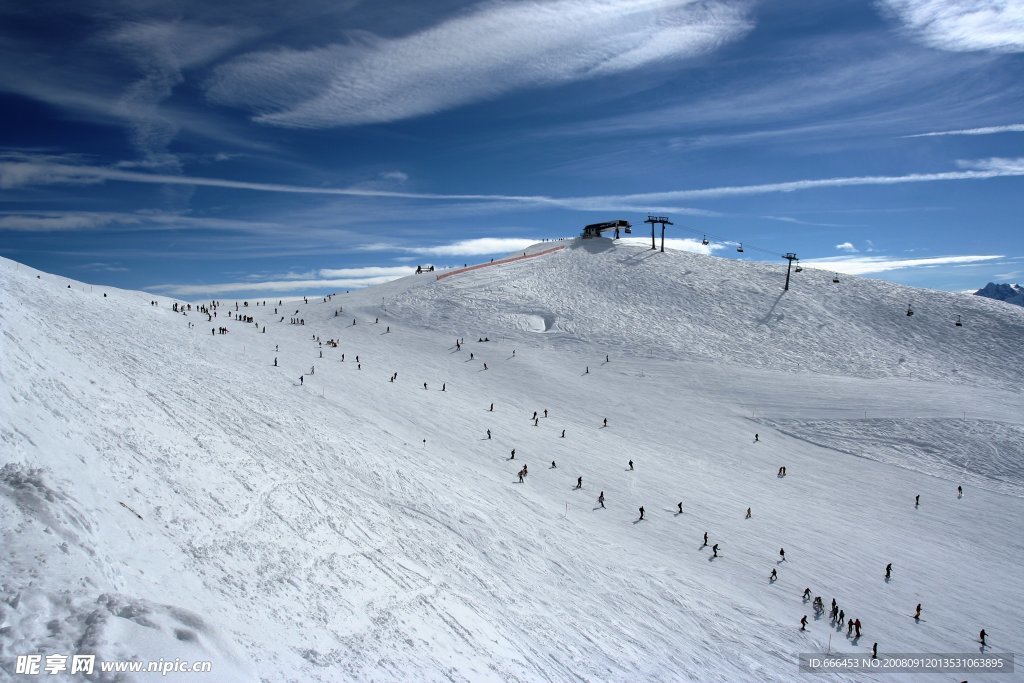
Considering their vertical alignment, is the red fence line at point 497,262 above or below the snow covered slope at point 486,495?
above

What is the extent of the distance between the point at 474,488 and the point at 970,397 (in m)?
40.9

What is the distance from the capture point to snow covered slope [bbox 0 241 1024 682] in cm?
1309

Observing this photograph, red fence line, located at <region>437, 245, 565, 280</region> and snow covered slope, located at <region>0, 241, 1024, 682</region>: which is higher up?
red fence line, located at <region>437, 245, 565, 280</region>

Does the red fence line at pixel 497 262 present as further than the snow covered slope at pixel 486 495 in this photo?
Yes

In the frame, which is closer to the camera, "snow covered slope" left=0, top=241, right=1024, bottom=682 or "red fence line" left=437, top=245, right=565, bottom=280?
"snow covered slope" left=0, top=241, right=1024, bottom=682

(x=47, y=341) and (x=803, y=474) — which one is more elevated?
(x=47, y=341)

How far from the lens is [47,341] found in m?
24.5

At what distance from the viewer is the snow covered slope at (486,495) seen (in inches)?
515

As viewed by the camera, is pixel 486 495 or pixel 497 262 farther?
pixel 497 262

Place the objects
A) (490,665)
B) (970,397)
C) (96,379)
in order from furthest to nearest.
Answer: (970,397)
(96,379)
(490,665)

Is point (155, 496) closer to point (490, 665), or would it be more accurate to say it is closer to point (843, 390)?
point (490, 665)

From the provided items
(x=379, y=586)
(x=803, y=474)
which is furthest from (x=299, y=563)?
(x=803, y=474)

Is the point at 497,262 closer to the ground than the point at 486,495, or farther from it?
farther from it

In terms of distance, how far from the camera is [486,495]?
83.4 feet
